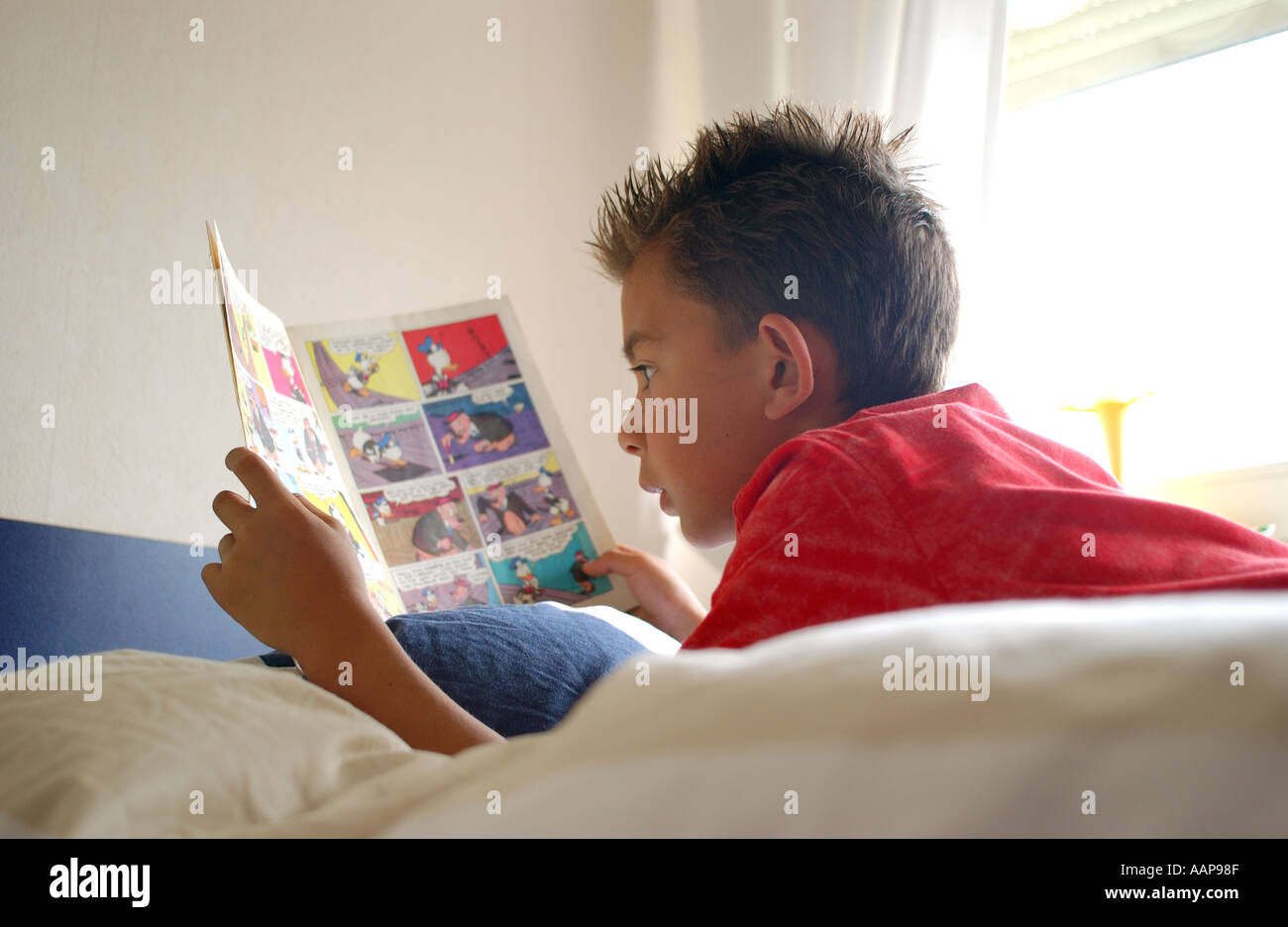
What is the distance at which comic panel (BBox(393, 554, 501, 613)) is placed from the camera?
0.94m

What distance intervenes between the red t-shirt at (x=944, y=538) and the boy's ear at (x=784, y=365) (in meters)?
0.21

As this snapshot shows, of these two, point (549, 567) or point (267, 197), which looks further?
point (267, 197)

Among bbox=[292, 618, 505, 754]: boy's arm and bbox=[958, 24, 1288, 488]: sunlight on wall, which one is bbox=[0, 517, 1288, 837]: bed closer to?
bbox=[292, 618, 505, 754]: boy's arm

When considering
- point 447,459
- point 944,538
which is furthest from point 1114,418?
point 944,538

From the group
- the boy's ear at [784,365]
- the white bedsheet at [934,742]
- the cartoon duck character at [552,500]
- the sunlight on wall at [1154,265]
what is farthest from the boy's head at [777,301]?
the sunlight on wall at [1154,265]

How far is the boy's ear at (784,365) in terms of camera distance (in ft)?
2.57

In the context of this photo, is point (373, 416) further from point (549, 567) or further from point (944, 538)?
point (944, 538)

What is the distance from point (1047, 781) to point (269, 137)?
53.2 inches

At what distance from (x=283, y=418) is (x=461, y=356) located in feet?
0.91

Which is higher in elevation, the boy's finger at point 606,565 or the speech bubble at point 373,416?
the speech bubble at point 373,416

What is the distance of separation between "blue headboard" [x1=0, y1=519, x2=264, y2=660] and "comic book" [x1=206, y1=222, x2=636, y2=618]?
290 mm

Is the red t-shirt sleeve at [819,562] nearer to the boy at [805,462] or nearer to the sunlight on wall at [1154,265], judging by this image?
the boy at [805,462]

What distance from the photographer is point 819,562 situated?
0.52 m
